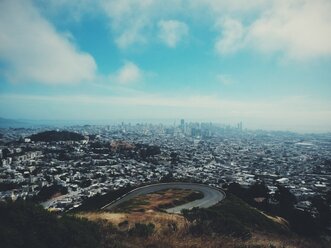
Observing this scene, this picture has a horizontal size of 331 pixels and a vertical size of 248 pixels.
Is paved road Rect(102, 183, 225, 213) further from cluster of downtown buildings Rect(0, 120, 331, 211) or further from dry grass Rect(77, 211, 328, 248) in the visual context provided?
dry grass Rect(77, 211, 328, 248)

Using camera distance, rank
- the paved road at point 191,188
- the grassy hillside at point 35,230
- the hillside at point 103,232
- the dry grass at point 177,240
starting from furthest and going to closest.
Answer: the paved road at point 191,188, the dry grass at point 177,240, the hillside at point 103,232, the grassy hillside at point 35,230

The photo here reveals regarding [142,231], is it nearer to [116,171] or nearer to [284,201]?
[284,201]

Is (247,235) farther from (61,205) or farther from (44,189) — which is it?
(44,189)

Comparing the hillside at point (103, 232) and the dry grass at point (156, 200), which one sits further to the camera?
the dry grass at point (156, 200)

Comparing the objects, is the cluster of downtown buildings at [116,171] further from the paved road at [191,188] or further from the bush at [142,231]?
the bush at [142,231]

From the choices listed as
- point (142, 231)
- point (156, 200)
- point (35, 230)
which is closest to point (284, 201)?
point (156, 200)

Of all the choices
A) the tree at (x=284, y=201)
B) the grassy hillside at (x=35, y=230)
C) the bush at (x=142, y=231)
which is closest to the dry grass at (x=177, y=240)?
the bush at (x=142, y=231)

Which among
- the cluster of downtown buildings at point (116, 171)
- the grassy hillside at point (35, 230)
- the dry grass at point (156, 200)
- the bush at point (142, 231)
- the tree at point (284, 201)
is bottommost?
the cluster of downtown buildings at point (116, 171)

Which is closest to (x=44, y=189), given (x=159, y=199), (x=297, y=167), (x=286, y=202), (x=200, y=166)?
(x=159, y=199)
